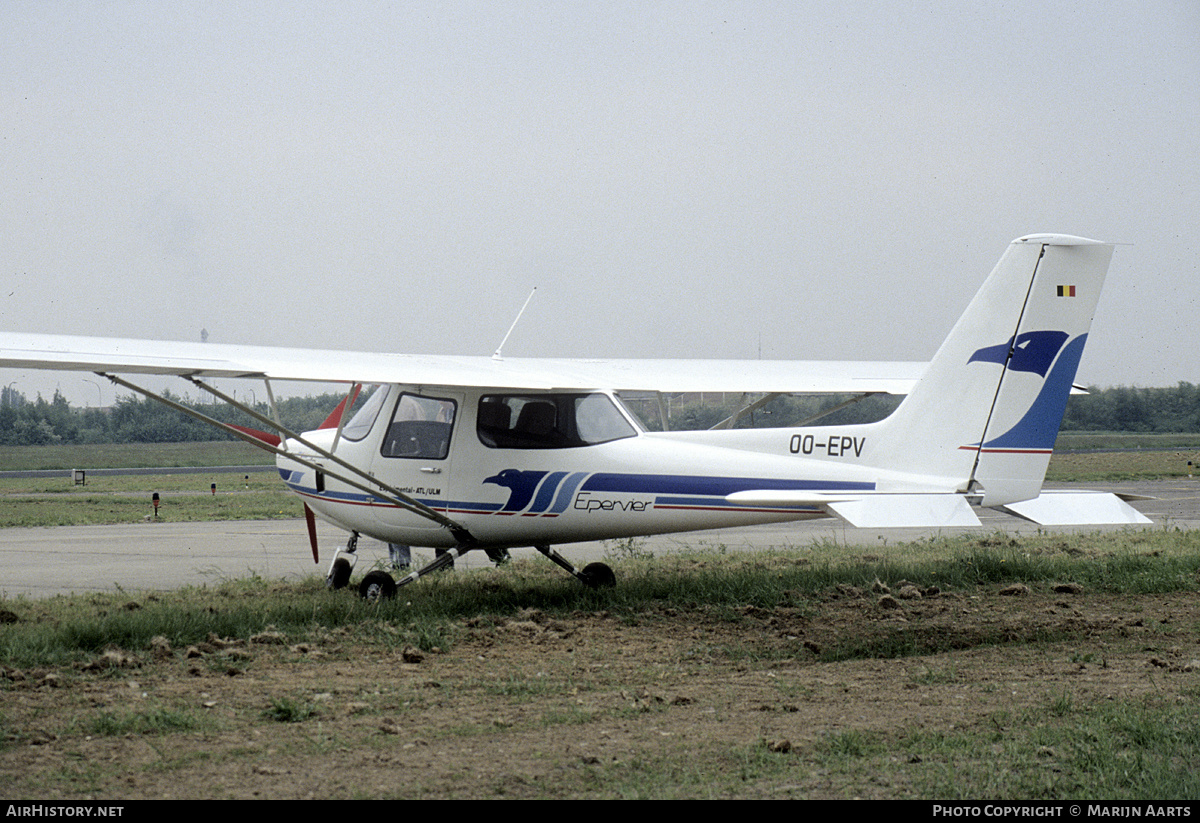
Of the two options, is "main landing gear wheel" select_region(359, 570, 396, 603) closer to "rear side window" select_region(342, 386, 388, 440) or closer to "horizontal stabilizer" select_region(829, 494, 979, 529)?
"rear side window" select_region(342, 386, 388, 440)

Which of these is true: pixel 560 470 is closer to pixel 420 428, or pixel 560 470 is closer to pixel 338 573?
pixel 420 428

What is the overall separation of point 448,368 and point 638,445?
218 cm

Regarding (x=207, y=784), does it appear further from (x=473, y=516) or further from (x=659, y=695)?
(x=473, y=516)

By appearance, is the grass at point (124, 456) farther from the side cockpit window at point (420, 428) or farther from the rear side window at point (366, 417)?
the side cockpit window at point (420, 428)

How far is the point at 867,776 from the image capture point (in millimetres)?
4887

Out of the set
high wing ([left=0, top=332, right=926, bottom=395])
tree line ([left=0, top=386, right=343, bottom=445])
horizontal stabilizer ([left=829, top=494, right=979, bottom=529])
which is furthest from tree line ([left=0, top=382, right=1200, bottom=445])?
horizontal stabilizer ([left=829, top=494, right=979, bottom=529])

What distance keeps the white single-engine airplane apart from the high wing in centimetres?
4

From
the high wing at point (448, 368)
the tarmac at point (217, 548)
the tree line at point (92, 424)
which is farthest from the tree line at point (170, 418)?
the high wing at point (448, 368)

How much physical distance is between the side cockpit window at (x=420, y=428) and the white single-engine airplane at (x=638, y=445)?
0.05ft

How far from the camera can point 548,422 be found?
404 inches

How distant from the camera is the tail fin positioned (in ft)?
30.2

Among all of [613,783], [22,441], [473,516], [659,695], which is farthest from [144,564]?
[22,441]

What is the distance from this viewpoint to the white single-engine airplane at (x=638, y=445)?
30.2 feet

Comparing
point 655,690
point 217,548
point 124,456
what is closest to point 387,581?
point 655,690
